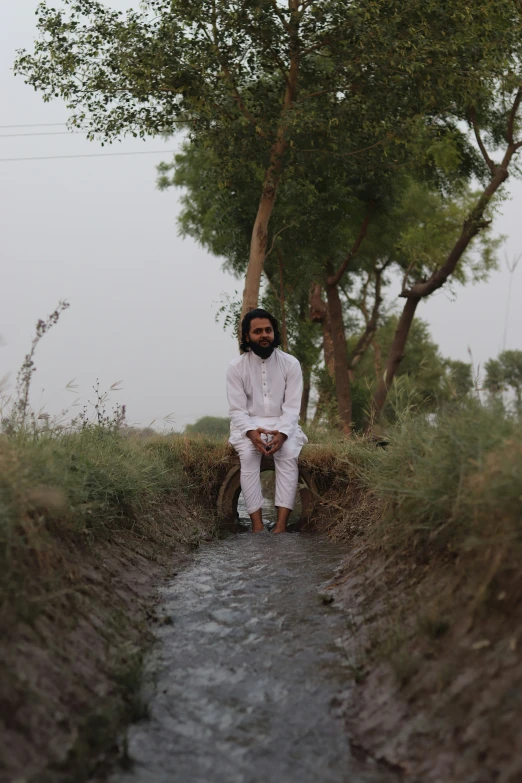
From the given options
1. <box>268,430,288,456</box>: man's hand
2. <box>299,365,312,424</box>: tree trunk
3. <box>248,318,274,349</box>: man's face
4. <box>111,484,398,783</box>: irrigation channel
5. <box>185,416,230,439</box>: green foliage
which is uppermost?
<box>299,365,312,424</box>: tree trunk

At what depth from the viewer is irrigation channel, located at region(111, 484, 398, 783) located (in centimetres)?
311

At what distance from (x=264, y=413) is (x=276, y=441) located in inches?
19.1

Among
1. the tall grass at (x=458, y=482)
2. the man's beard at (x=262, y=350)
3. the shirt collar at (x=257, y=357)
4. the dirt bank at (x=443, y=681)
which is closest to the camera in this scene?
the dirt bank at (x=443, y=681)

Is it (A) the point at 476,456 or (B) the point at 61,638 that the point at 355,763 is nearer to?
(B) the point at 61,638

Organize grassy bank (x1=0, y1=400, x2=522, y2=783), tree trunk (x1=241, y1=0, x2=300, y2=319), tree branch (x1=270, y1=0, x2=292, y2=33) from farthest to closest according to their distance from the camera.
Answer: tree trunk (x1=241, y1=0, x2=300, y2=319), tree branch (x1=270, y1=0, x2=292, y2=33), grassy bank (x1=0, y1=400, x2=522, y2=783)

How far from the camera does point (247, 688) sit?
12.7 feet

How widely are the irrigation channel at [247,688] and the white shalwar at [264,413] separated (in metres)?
2.70

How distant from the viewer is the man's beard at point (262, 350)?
9.00m

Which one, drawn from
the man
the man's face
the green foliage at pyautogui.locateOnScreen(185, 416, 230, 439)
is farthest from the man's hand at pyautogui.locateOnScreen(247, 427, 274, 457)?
the green foliage at pyautogui.locateOnScreen(185, 416, 230, 439)

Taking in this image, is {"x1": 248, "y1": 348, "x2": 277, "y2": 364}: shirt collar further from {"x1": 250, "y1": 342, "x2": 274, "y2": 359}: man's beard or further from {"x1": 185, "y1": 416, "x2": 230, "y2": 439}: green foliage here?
{"x1": 185, "y1": 416, "x2": 230, "y2": 439}: green foliage

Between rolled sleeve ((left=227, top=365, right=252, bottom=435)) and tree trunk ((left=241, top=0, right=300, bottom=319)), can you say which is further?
tree trunk ((left=241, top=0, right=300, bottom=319))

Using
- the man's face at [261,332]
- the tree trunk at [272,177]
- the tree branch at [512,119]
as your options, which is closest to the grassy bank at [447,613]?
the man's face at [261,332]

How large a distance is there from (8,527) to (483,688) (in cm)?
215

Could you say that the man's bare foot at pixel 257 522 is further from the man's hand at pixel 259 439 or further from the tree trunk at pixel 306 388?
the tree trunk at pixel 306 388
